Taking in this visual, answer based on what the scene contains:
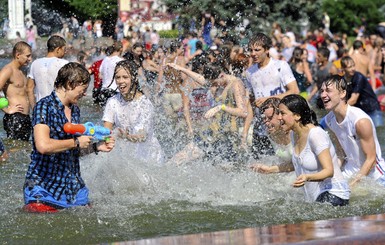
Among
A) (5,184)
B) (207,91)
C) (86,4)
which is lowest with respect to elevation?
(5,184)

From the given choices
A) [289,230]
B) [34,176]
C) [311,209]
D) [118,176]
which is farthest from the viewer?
[118,176]

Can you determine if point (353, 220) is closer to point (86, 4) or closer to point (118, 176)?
point (118, 176)

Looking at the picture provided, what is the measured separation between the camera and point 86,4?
101 feet

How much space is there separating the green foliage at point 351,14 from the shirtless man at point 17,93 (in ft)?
156

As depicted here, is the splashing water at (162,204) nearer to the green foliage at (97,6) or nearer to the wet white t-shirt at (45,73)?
the wet white t-shirt at (45,73)

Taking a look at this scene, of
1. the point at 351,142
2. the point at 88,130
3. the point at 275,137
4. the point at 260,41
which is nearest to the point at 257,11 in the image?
the point at 260,41

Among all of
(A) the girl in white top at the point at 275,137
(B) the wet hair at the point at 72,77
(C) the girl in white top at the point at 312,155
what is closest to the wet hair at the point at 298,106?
(C) the girl in white top at the point at 312,155

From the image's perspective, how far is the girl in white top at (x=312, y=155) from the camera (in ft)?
23.0

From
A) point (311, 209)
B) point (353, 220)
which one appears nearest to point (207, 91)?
point (311, 209)

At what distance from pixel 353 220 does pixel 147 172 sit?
3.42 meters

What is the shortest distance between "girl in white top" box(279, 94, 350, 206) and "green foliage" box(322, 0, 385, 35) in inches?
2036

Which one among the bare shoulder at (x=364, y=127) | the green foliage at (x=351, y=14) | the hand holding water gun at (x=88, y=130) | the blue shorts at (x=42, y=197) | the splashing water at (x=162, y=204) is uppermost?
the green foliage at (x=351, y=14)

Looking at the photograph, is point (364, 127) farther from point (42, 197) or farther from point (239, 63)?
point (239, 63)

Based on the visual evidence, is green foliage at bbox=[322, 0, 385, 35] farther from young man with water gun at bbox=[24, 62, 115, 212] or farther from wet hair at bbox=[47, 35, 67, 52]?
young man with water gun at bbox=[24, 62, 115, 212]
